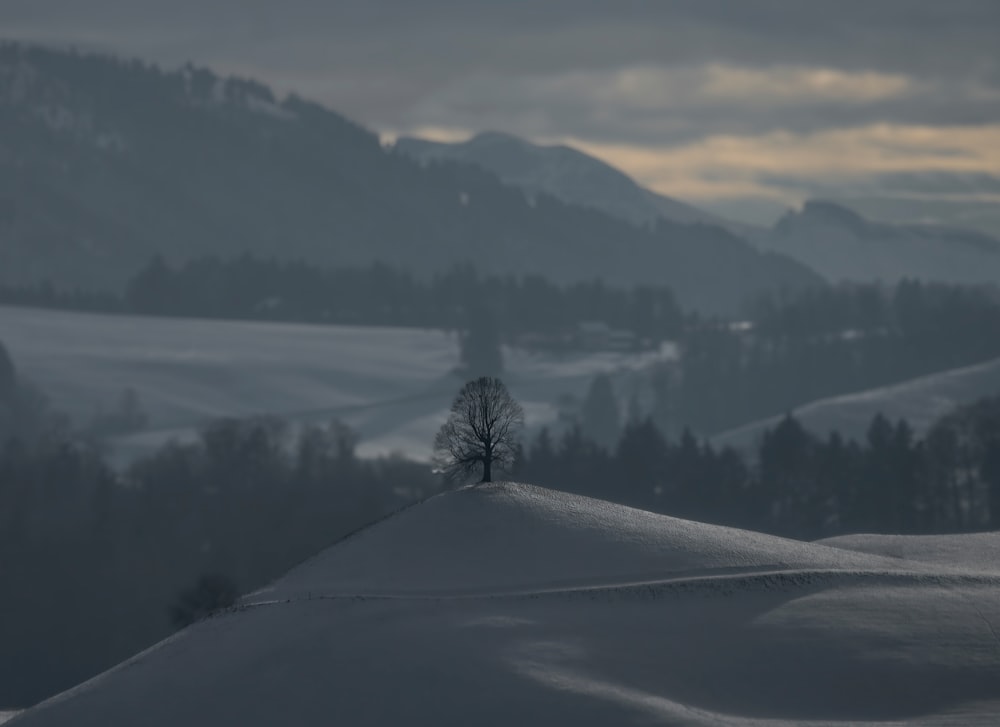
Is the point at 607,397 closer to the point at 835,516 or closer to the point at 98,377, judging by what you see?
the point at 98,377

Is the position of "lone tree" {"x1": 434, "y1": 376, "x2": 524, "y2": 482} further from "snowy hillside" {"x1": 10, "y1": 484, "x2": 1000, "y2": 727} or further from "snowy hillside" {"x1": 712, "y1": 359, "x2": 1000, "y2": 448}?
"snowy hillside" {"x1": 712, "y1": 359, "x2": 1000, "y2": 448}

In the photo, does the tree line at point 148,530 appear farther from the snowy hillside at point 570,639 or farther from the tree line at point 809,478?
the snowy hillside at point 570,639

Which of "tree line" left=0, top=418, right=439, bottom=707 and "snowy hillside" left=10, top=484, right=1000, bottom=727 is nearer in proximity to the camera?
"snowy hillside" left=10, top=484, right=1000, bottom=727

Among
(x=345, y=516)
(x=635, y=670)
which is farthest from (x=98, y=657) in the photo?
(x=635, y=670)

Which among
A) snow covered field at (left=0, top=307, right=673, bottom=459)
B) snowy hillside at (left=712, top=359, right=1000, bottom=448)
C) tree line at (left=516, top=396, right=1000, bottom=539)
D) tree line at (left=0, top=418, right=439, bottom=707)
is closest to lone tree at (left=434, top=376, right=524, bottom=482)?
tree line at (left=0, top=418, right=439, bottom=707)

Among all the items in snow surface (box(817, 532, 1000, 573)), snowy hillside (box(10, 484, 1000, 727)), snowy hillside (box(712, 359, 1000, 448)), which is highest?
snowy hillside (box(712, 359, 1000, 448))

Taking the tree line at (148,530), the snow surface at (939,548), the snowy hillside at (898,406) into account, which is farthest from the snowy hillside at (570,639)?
the snowy hillside at (898,406)

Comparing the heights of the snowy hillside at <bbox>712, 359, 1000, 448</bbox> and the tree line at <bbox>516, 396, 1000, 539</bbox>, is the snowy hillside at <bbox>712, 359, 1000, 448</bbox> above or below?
above

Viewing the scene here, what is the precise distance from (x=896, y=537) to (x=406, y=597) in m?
23.0

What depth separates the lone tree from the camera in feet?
211

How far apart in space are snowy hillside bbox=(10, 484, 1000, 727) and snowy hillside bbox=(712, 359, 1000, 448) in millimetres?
96486

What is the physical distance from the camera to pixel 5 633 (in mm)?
101375

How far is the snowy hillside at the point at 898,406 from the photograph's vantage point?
165250 mm

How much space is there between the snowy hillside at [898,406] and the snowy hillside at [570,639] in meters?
96.5
